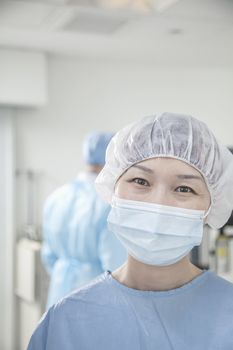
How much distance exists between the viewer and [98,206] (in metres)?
2.77

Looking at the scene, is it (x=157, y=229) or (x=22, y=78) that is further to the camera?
(x=22, y=78)

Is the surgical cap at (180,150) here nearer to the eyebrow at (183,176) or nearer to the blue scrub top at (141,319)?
the eyebrow at (183,176)

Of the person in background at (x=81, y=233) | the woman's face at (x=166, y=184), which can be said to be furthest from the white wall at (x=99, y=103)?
the woman's face at (x=166, y=184)

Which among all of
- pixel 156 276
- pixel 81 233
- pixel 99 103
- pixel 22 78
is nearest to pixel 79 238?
pixel 81 233

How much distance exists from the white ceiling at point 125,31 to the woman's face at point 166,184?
4.32 feet

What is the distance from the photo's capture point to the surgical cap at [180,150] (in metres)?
1.33

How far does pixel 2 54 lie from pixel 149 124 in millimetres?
2837

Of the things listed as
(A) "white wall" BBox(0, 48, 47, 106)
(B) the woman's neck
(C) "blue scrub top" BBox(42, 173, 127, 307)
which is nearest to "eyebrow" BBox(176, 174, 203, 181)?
(B) the woman's neck

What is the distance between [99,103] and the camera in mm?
4453

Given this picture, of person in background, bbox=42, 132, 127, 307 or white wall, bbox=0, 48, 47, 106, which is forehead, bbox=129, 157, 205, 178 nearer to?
person in background, bbox=42, 132, 127, 307

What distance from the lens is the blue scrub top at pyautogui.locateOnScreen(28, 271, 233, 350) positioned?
1289 millimetres

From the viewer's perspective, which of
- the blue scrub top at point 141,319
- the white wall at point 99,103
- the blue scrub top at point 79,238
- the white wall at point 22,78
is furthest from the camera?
the white wall at point 99,103

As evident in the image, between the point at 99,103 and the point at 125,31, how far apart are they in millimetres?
1030

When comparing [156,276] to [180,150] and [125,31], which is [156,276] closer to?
[180,150]
